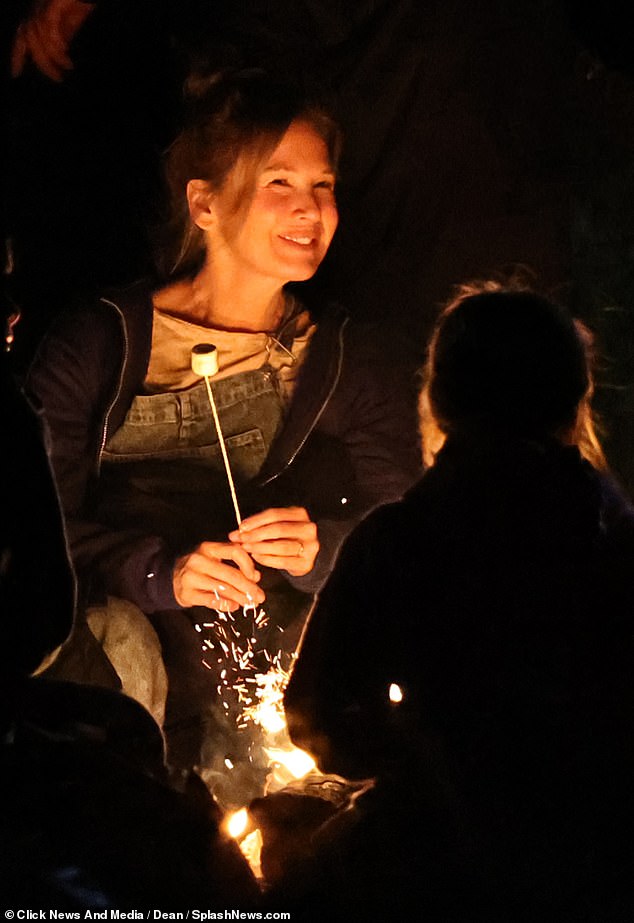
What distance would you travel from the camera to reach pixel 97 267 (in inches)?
129

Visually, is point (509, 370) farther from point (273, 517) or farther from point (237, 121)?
point (237, 121)

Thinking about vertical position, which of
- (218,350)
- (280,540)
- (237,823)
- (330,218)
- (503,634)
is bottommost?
(237,823)

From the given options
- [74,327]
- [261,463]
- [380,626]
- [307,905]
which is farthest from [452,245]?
[307,905]

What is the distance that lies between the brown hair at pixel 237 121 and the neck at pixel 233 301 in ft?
0.66

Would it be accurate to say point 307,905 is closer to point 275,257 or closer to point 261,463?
point 261,463

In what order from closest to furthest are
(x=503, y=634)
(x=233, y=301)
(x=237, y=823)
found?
(x=503, y=634) < (x=237, y=823) < (x=233, y=301)

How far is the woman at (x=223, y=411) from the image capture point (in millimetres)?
3168

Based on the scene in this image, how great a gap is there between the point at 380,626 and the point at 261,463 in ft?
3.46

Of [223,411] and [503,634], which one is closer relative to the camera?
[503,634]

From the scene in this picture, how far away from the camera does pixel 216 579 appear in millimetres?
3145

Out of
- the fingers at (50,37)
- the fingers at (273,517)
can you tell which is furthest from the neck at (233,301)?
the fingers at (50,37)

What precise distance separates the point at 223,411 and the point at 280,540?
0.35 metres

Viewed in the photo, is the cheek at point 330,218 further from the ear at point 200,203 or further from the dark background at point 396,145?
the ear at point 200,203

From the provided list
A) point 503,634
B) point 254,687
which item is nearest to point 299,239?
point 254,687
